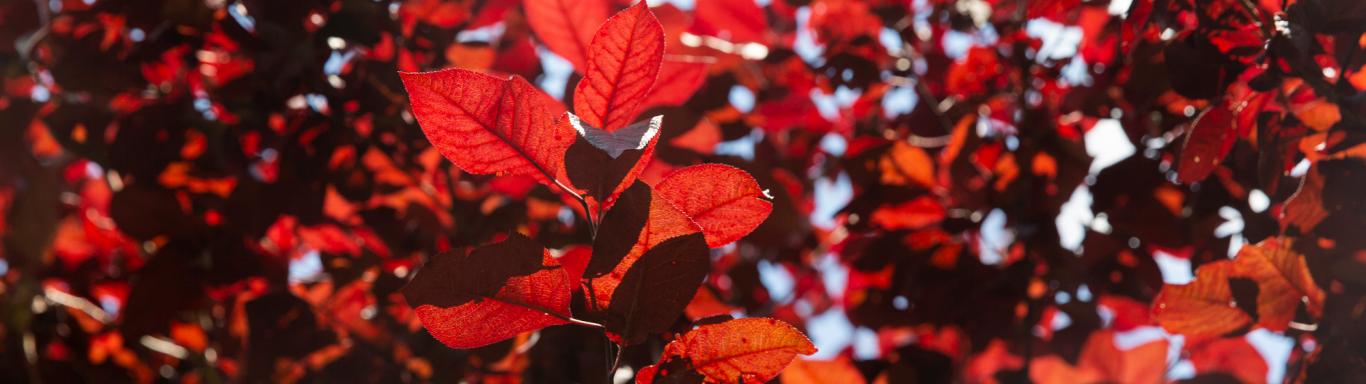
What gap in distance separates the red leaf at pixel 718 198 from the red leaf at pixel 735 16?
131 cm

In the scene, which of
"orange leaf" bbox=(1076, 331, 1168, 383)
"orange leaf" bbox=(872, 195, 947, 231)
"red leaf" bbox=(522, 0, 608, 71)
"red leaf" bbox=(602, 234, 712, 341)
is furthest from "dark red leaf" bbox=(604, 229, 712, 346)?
"orange leaf" bbox=(1076, 331, 1168, 383)

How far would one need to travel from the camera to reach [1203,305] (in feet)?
3.27

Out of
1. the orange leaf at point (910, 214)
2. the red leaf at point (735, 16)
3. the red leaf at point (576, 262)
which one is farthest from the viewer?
the red leaf at point (735, 16)

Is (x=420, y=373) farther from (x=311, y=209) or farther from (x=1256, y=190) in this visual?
(x=1256, y=190)

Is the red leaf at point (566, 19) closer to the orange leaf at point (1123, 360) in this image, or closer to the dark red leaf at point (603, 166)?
the dark red leaf at point (603, 166)

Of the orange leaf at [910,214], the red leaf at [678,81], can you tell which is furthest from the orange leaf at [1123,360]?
the red leaf at [678,81]

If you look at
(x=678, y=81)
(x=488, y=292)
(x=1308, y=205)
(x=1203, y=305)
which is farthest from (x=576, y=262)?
(x=1308, y=205)

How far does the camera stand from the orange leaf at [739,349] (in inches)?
28.9

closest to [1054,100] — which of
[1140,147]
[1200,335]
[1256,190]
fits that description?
[1140,147]

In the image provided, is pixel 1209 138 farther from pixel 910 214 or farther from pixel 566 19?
pixel 566 19

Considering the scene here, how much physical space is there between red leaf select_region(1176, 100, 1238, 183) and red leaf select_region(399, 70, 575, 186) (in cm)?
66

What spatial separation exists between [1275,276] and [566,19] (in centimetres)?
80

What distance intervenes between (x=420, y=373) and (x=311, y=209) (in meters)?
0.33

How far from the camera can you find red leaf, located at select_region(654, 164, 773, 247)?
76 centimetres
